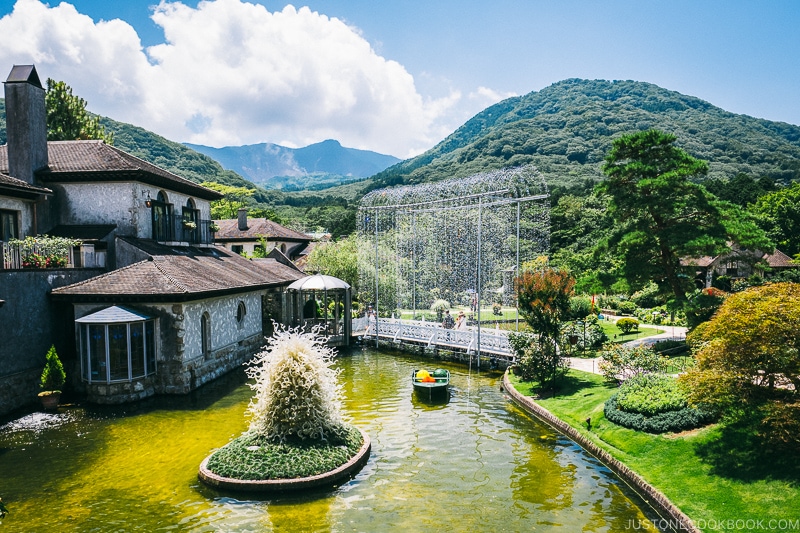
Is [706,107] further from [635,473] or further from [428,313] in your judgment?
[635,473]

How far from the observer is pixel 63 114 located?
133ft

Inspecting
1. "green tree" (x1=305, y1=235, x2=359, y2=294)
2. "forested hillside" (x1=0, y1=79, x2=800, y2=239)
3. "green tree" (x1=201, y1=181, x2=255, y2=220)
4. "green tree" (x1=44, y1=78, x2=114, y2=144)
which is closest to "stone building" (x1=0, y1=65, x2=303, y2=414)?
"green tree" (x1=305, y1=235, x2=359, y2=294)

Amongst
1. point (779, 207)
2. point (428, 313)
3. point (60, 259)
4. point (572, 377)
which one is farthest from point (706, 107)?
point (60, 259)

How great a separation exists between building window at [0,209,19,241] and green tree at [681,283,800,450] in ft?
78.1

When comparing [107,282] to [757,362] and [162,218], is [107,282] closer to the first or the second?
[162,218]

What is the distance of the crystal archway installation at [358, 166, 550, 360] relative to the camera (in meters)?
30.9

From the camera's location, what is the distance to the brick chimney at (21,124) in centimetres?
2208

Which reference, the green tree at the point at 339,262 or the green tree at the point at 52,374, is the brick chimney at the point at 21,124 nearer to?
the green tree at the point at 52,374

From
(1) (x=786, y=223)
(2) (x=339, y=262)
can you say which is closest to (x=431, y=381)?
(2) (x=339, y=262)

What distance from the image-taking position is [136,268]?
1994 centimetres

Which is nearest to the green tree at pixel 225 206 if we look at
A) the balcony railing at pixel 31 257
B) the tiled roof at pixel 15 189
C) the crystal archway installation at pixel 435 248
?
the crystal archway installation at pixel 435 248

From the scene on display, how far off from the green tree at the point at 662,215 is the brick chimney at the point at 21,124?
26197 mm

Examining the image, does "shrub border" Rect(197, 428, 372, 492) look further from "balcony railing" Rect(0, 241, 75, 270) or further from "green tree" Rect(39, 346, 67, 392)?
"balcony railing" Rect(0, 241, 75, 270)

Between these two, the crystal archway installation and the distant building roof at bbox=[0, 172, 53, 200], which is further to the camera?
the crystal archway installation
